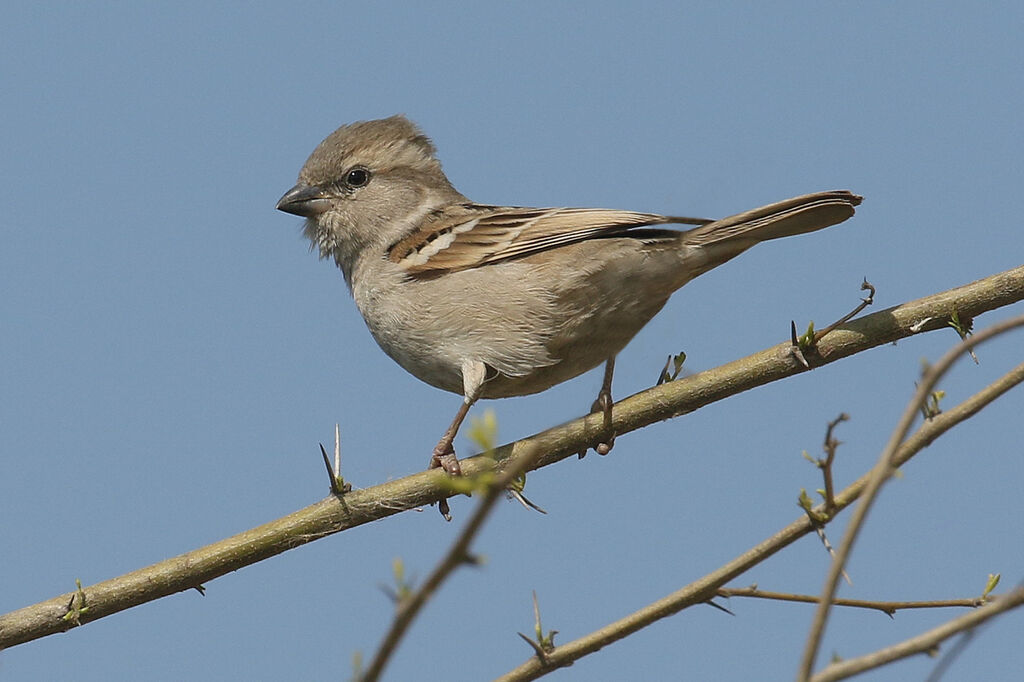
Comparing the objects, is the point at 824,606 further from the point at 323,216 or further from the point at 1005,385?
the point at 323,216

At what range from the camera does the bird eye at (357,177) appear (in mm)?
7453

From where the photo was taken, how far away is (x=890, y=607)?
375cm

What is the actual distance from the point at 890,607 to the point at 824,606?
5.44ft

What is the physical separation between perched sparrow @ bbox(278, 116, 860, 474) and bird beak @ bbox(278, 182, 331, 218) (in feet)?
2.23

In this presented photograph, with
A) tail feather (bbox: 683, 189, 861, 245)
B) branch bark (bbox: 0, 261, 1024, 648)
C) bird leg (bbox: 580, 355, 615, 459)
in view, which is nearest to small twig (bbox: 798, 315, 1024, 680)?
branch bark (bbox: 0, 261, 1024, 648)

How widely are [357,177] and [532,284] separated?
2.00m

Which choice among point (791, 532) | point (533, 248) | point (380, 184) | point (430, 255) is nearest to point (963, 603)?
point (791, 532)

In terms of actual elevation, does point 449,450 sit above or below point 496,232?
below

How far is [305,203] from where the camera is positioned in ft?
24.2

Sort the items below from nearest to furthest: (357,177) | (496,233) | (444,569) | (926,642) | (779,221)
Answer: (444,569)
(926,642)
(779,221)
(496,233)
(357,177)

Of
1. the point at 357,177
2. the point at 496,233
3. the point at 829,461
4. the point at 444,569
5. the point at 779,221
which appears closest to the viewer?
the point at 444,569

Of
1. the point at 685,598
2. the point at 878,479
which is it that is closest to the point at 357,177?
the point at 685,598

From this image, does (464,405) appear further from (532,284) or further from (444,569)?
(444,569)

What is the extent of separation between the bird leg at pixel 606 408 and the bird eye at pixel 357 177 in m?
2.22
